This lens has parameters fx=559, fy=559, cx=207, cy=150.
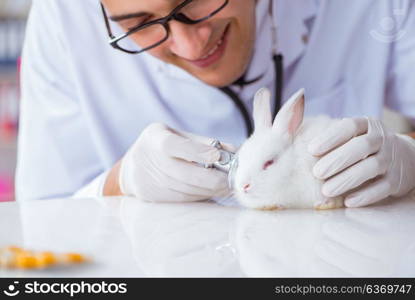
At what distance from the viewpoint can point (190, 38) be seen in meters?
1.04

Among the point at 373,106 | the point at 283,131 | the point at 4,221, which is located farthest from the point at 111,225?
the point at 373,106

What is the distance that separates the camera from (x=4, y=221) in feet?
2.74

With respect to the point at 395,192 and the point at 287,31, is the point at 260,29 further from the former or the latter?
the point at 395,192

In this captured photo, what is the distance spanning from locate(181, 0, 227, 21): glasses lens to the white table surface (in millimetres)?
349

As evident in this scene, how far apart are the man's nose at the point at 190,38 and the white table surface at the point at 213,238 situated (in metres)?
0.30

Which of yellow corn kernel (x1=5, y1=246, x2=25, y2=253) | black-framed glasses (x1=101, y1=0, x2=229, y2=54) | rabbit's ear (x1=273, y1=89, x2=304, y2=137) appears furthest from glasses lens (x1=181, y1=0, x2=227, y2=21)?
yellow corn kernel (x1=5, y1=246, x2=25, y2=253)

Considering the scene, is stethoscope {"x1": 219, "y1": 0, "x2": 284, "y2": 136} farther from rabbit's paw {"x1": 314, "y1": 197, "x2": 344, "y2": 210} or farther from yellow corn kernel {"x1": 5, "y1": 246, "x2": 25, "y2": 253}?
yellow corn kernel {"x1": 5, "y1": 246, "x2": 25, "y2": 253}

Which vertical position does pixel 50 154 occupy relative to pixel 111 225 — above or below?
above

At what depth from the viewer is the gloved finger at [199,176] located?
918 millimetres

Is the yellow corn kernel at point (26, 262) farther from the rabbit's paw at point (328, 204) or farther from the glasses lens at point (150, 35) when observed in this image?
the glasses lens at point (150, 35)

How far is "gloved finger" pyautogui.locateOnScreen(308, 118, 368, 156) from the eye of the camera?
2.77 ft

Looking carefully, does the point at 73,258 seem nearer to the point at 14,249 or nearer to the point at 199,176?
the point at 14,249

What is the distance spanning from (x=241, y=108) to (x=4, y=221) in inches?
23.9

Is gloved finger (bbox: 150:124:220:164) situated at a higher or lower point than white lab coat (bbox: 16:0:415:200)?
lower
